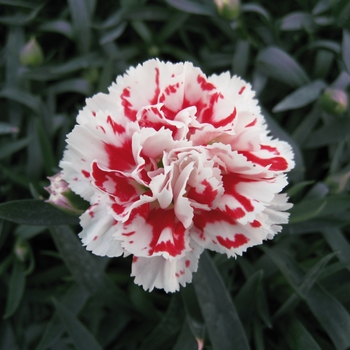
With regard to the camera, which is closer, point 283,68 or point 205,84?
point 205,84

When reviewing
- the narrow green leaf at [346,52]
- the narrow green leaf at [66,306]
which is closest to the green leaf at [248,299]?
the narrow green leaf at [66,306]

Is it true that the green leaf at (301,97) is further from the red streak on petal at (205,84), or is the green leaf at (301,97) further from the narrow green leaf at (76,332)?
the narrow green leaf at (76,332)

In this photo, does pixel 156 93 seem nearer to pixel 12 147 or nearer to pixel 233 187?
pixel 233 187

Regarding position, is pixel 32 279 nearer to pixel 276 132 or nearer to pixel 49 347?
pixel 49 347

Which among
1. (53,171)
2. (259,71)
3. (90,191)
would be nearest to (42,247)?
(53,171)

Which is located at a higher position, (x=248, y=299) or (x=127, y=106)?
(x=127, y=106)

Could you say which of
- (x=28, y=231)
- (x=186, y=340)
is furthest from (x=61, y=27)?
(x=186, y=340)

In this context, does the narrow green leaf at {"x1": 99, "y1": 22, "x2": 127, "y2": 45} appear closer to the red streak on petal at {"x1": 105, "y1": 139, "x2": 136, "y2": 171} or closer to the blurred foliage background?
the blurred foliage background
